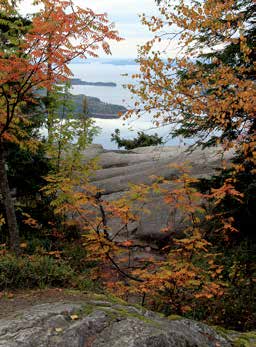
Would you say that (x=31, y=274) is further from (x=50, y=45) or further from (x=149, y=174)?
(x=149, y=174)

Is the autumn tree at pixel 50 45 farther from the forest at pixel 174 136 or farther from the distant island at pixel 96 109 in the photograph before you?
the distant island at pixel 96 109

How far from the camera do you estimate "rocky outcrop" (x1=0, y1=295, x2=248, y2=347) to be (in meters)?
4.68

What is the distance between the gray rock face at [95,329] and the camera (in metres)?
4.67

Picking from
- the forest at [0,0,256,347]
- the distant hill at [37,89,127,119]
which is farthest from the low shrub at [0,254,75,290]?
the distant hill at [37,89,127,119]

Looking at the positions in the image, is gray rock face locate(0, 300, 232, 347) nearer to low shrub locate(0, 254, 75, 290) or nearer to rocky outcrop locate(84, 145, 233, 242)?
low shrub locate(0, 254, 75, 290)

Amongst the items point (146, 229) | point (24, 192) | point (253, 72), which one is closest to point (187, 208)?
point (253, 72)

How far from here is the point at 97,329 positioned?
4.93 metres

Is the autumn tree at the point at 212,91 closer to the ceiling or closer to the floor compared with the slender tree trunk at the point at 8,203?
closer to the ceiling

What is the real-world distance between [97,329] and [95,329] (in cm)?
2

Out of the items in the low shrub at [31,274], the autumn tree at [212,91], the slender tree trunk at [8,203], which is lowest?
the low shrub at [31,274]

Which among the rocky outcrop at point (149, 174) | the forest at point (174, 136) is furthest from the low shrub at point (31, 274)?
the rocky outcrop at point (149, 174)

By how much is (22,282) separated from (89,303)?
83.6 inches

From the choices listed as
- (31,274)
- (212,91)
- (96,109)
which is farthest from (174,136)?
(96,109)

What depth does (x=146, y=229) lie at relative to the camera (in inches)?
590
